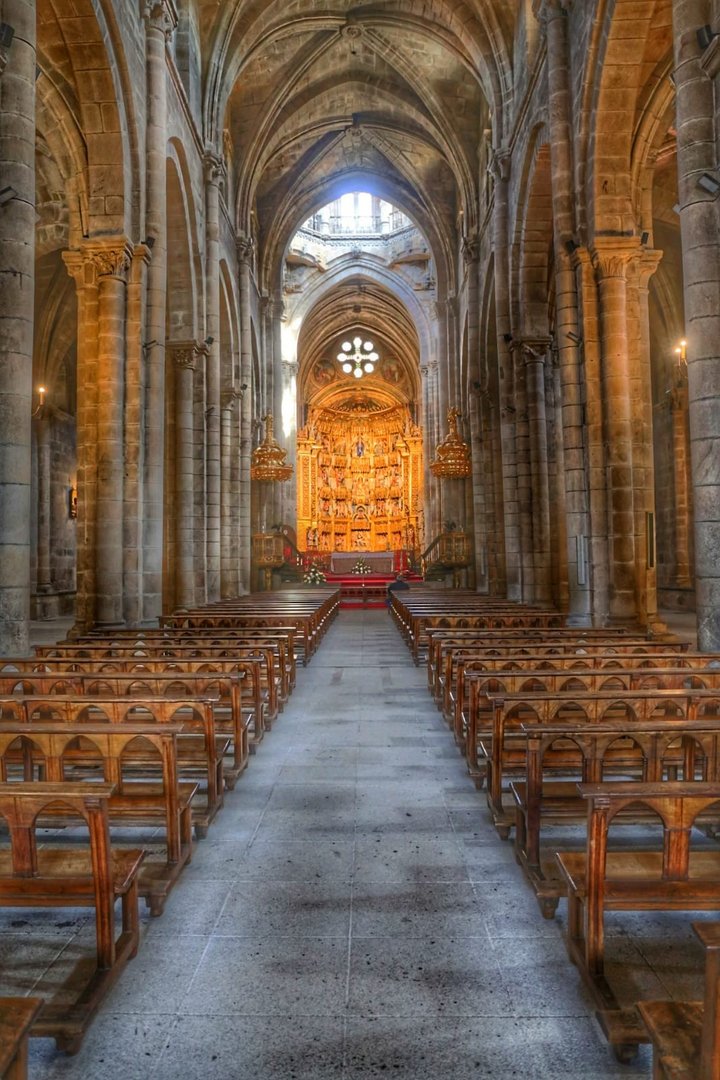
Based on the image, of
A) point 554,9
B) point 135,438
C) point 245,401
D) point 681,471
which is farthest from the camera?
point 245,401

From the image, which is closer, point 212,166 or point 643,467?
point 643,467

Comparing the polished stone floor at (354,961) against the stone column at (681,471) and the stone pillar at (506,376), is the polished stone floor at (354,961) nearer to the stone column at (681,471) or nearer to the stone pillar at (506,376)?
the stone pillar at (506,376)

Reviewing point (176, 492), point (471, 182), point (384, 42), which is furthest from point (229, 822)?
point (384, 42)

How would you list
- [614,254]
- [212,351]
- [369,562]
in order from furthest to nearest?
[369,562], [212,351], [614,254]

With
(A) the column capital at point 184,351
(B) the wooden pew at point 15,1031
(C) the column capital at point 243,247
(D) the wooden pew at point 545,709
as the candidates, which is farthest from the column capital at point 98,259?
(C) the column capital at point 243,247

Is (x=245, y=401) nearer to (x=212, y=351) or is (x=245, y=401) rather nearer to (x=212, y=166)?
(x=212, y=351)

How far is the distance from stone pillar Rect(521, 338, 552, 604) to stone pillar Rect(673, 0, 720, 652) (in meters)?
9.16

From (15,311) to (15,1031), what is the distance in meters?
6.87

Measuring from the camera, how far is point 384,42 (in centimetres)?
2327

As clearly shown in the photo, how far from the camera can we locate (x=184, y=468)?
667 inches

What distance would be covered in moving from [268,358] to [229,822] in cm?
2891

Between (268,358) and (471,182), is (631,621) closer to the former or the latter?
(471,182)

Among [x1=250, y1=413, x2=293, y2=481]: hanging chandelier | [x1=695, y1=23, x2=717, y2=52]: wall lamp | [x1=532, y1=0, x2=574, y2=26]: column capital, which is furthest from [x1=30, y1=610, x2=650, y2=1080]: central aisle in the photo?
[x1=250, y1=413, x2=293, y2=481]: hanging chandelier

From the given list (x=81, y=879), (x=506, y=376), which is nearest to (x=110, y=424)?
(x=81, y=879)
